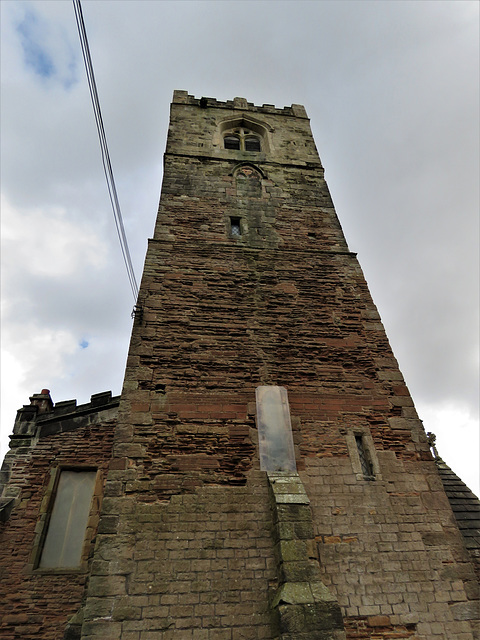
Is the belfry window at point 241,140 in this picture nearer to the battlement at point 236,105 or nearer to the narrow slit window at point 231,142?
the narrow slit window at point 231,142

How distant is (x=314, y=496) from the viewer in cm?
542

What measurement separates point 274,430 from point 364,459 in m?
1.38

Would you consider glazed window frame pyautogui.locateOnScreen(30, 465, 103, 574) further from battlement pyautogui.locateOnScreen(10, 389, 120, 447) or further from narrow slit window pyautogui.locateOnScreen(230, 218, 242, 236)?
narrow slit window pyautogui.locateOnScreen(230, 218, 242, 236)

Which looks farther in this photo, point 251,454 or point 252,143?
point 252,143

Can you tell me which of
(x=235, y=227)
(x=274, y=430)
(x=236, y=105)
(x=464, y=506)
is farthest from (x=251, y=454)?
(x=236, y=105)

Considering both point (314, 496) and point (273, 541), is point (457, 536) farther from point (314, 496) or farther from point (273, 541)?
point (273, 541)

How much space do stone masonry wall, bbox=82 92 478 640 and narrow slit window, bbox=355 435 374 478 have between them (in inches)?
2.8

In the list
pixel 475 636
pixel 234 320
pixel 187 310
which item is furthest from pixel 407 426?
pixel 187 310

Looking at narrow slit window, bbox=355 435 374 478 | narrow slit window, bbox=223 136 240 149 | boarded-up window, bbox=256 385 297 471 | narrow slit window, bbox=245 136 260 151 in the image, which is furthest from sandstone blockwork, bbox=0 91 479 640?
narrow slit window, bbox=245 136 260 151

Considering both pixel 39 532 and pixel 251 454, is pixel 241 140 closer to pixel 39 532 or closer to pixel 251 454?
pixel 251 454

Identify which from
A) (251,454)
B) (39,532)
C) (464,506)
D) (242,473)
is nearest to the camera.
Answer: (242,473)

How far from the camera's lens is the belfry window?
12.1 meters

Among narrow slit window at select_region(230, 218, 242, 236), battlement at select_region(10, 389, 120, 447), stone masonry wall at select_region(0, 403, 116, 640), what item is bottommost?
stone masonry wall at select_region(0, 403, 116, 640)

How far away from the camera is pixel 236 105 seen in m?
13.4
